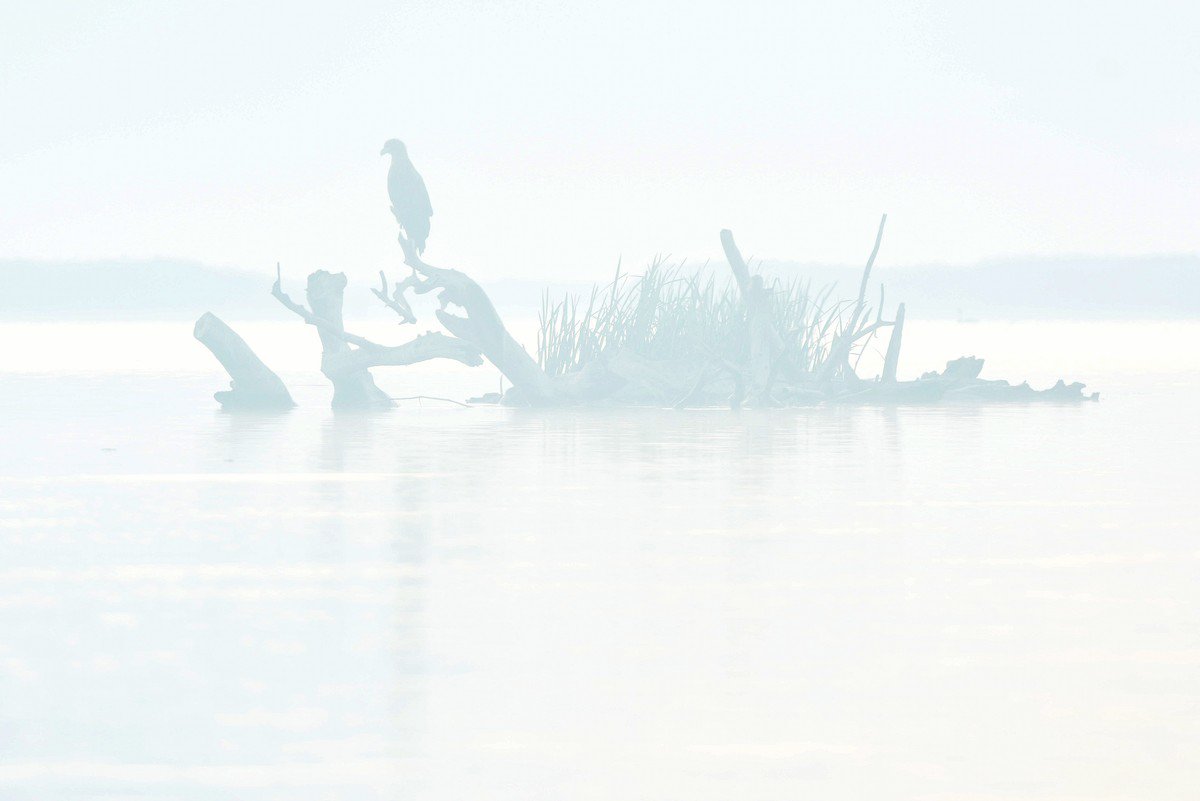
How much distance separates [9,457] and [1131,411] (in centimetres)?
1091

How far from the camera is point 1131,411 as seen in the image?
2086cm

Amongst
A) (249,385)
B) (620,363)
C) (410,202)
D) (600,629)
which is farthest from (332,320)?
(600,629)

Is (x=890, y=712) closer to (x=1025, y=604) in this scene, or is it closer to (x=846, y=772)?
(x=846, y=772)

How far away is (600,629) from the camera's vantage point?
711 centimetres

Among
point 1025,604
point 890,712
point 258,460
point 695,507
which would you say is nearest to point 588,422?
point 258,460

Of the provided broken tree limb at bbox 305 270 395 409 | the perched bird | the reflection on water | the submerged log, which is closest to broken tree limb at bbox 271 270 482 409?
broken tree limb at bbox 305 270 395 409

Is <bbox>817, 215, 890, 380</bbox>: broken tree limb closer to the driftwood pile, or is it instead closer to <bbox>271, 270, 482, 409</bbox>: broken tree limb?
the driftwood pile

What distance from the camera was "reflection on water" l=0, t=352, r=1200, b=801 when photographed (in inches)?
204

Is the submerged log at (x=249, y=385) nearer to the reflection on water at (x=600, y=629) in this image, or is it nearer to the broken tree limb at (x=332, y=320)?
the broken tree limb at (x=332, y=320)

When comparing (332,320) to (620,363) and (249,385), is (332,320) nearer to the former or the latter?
(249,385)

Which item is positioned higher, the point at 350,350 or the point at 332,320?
the point at 332,320

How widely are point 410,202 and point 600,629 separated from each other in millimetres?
12922

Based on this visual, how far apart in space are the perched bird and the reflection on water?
5.61 metres

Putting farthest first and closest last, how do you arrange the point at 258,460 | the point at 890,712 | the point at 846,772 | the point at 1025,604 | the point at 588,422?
the point at 588,422, the point at 258,460, the point at 1025,604, the point at 890,712, the point at 846,772
